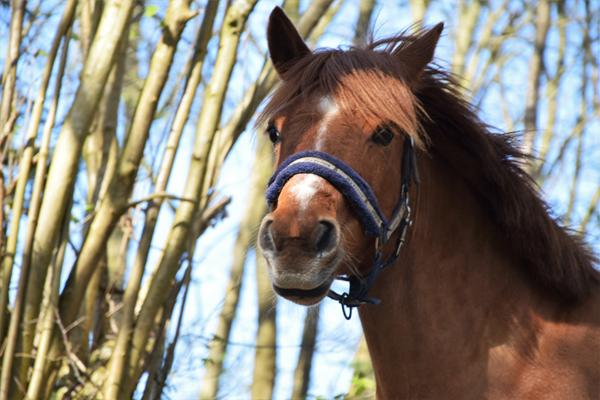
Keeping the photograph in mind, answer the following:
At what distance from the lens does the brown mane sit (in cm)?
384

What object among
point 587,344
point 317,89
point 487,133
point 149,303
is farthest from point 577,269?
point 149,303

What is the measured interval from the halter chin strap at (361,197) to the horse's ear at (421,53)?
34cm

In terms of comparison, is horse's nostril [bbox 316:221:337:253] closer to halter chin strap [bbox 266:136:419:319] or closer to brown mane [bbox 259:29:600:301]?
halter chin strap [bbox 266:136:419:319]

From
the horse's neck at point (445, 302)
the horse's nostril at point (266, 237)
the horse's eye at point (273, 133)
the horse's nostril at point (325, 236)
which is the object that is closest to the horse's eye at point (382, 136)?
the horse's neck at point (445, 302)

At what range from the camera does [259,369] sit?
8.55 metres

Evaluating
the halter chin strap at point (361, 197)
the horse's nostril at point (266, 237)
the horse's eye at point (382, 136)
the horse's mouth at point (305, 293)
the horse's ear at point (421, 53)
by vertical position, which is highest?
the horse's ear at point (421, 53)

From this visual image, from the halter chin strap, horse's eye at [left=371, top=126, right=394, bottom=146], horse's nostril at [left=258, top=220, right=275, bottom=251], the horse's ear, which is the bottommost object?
horse's nostril at [left=258, top=220, right=275, bottom=251]

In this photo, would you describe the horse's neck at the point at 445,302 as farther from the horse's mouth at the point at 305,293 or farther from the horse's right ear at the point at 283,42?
the horse's right ear at the point at 283,42

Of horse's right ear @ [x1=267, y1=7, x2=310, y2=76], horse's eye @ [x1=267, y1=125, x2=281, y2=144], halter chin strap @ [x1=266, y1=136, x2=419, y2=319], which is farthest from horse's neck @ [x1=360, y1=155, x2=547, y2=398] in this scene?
horse's right ear @ [x1=267, y1=7, x2=310, y2=76]

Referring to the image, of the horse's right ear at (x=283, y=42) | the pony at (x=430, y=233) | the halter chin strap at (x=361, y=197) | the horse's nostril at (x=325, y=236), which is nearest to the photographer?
the horse's nostril at (x=325, y=236)

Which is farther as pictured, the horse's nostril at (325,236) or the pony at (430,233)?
the pony at (430,233)

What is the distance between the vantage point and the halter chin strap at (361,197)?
358 cm

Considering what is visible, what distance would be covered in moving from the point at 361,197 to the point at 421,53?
801 millimetres

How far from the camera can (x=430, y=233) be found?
13.2 feet
